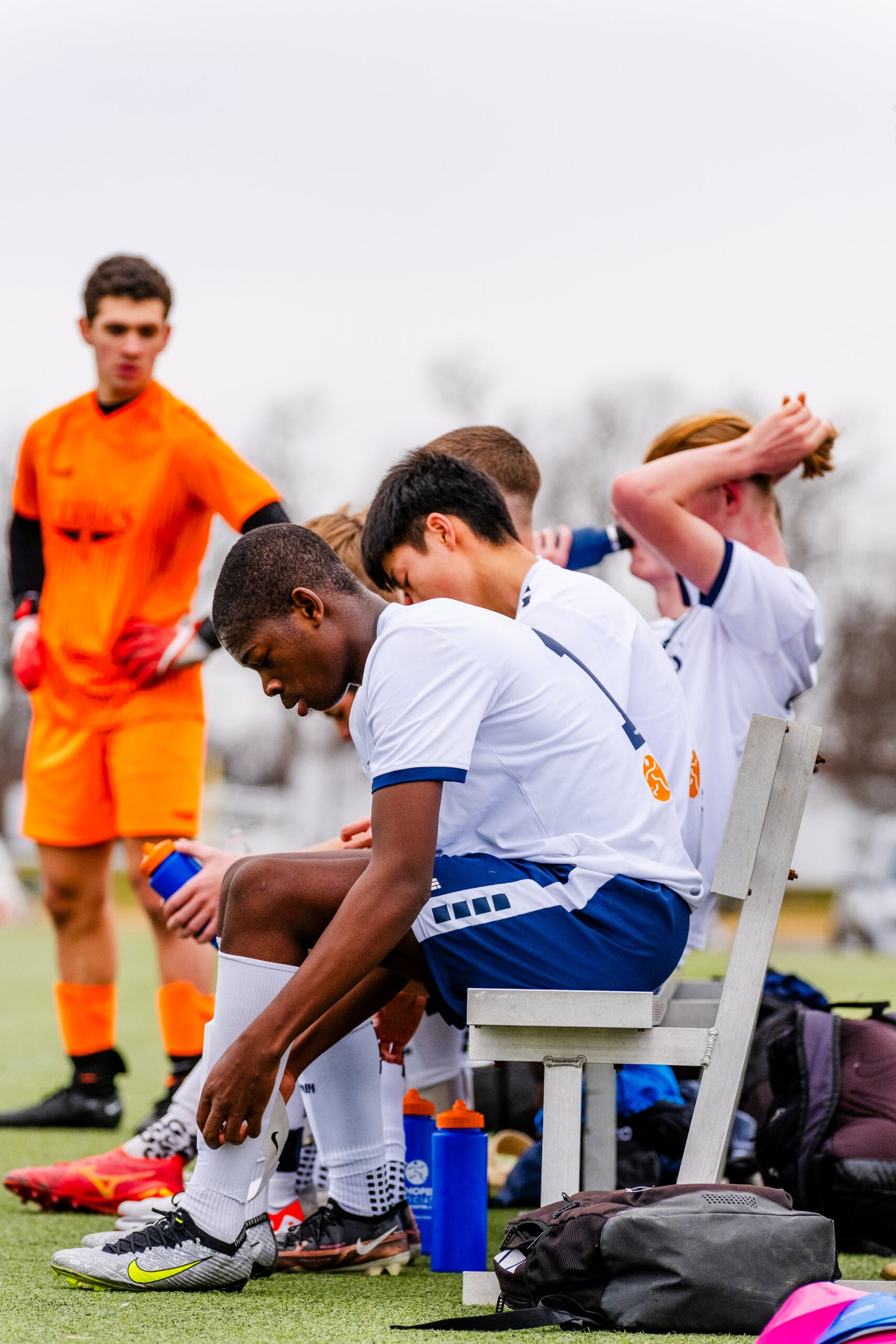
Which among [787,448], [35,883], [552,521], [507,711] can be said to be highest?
[787,448]

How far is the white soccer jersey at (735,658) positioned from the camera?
3.67m

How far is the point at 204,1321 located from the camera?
229 centimetres

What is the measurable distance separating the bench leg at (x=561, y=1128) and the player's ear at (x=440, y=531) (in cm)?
108

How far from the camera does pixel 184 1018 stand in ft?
14.1

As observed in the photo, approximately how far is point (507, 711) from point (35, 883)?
26.2m

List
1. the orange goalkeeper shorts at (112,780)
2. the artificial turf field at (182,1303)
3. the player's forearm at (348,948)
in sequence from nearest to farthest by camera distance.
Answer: the artificial turf field at (182,1303), the player's forearm at (348,948), the orange goalkeeper shorts at (112,780)

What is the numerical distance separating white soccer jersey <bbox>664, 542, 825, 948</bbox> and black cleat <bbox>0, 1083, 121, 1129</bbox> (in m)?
2.08

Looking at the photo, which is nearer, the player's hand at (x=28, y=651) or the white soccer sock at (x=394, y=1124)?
the white soccer sock at (x=394, y=1124)

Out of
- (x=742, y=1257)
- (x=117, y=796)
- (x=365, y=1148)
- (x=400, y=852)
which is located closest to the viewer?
(x=742, y=1257)

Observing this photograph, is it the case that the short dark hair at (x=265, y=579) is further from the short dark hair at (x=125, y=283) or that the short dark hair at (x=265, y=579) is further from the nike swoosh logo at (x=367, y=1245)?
the short dark hair at (x=125, y=283)

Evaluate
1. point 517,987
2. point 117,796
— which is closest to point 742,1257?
point 517,987

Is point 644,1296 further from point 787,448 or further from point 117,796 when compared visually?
point 117,796

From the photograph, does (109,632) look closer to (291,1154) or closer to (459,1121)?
(291,1154)

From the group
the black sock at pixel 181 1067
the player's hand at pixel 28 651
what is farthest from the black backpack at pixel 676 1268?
the player's hand at pixel 28 651
